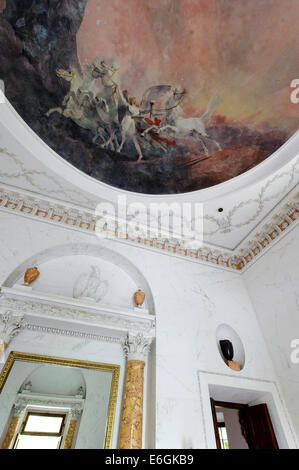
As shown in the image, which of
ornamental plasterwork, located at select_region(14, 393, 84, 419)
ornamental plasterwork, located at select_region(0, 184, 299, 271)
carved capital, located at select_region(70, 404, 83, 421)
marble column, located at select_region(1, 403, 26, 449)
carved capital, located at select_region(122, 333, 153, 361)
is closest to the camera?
marble column, located at select_region(1, 403, 26, 449)

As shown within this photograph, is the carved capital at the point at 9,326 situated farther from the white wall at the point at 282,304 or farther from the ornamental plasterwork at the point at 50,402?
the white wall at the point at 282,304

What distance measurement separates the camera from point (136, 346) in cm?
536

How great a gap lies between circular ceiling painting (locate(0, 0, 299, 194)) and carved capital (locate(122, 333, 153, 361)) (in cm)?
409

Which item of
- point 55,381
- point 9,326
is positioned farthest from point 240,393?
point 9,326

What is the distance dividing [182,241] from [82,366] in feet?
14.9

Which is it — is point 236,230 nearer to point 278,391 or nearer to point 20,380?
point 278,391

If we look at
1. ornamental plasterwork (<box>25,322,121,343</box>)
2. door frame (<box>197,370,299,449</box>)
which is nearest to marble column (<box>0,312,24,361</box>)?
ornamental plasterwork (<box>25,322,121,343</box>)

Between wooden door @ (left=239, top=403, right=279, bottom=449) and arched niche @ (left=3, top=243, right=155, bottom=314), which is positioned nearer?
wooden door @ (left=239, top=403, right=279, bottom=449)

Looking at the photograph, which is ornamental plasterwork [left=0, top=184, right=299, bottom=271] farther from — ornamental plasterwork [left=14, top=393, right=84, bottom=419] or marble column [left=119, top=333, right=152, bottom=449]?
ornamental plasterwork [left=14, top=393, right=84, bottom=419]

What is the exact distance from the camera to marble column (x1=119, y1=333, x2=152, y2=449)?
4312 millimetres

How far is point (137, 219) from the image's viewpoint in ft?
25.0

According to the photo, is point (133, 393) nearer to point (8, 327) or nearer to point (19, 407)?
point (19, 407)

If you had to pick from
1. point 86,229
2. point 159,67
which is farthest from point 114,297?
point 159,67

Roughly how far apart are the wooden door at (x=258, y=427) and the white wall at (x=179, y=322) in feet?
2.41
